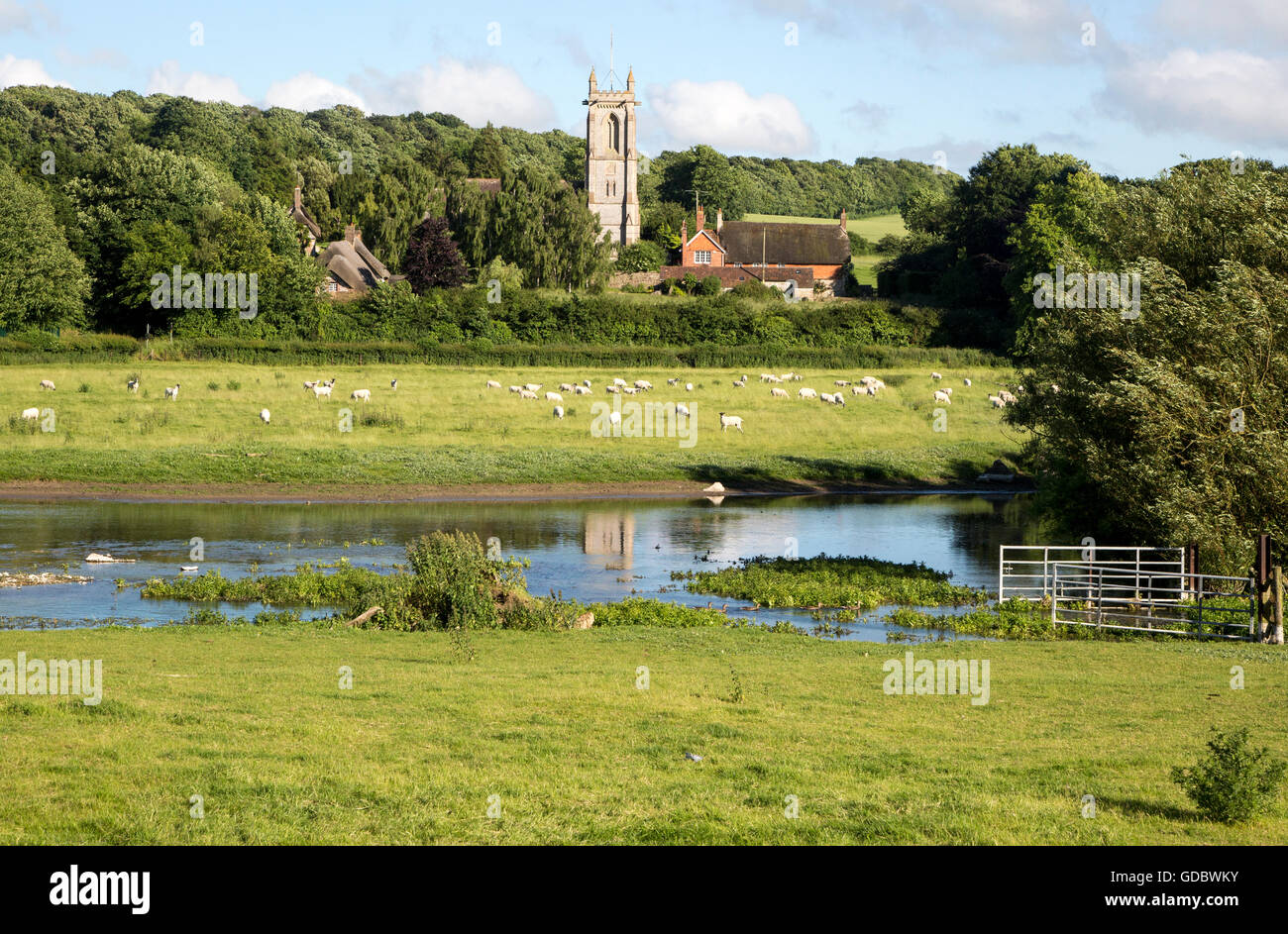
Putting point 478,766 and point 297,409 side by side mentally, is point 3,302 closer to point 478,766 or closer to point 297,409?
point 297,409

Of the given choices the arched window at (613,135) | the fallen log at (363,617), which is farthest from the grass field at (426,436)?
the arched window at (613,135)

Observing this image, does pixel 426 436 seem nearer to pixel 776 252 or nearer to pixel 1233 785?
pixel 1233 785

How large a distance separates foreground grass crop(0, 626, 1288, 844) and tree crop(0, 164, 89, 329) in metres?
62.3

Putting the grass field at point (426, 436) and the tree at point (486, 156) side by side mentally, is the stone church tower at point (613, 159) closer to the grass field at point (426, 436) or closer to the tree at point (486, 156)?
the tree at point (486, 156)

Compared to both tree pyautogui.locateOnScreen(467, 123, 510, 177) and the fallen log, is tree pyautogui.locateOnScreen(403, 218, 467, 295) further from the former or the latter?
the fallen log

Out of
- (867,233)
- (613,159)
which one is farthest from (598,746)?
(867,233)

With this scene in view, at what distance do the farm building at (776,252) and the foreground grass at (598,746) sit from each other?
109 m

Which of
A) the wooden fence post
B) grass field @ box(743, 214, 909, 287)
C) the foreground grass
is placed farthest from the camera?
grass field @ box(743, 214, 909, 287)

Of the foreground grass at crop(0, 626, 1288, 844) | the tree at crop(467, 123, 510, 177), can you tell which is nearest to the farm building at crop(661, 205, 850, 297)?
the tree at crop(467, 123, 510, 177)

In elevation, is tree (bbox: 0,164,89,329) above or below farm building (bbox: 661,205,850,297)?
below

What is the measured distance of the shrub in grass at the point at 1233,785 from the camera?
1019 cm

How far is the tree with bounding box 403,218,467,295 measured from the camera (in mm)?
95688
